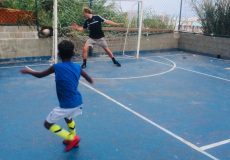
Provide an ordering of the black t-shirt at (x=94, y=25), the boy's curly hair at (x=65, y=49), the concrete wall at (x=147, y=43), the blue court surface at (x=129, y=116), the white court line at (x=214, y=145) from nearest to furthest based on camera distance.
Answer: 1. the boy's curly hair at (x=65, y=49)
2. the blue court surface at (x=129, y=116)
3. the white court line at (x=214, y=145)
4. the black t-shirt at (x=94, y=25)
5. the concrete wall at (x=147, y=43)

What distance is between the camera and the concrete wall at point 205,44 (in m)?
12.4

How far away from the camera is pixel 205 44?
514 inches

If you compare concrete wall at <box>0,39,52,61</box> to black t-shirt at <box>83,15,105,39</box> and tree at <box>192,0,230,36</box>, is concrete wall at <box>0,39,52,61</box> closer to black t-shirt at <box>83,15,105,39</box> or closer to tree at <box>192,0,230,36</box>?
black t-shirt at <box>83,15,105,39</box>

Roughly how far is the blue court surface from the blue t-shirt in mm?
739

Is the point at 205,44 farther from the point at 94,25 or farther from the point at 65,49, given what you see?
the point at 65,49

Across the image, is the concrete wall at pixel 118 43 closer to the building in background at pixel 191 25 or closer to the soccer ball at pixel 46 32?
the soccer ball at pixel 46 32

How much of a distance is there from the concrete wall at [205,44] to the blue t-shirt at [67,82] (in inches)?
384

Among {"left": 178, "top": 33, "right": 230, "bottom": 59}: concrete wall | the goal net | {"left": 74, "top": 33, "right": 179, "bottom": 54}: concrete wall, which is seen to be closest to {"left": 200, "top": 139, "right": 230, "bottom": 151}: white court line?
the goal net

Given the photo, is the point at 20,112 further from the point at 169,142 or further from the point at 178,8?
the point at 178,8

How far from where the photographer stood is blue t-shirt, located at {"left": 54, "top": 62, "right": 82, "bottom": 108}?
388 cm

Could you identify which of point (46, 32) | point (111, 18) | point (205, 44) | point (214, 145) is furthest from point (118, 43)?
point (214, 145)

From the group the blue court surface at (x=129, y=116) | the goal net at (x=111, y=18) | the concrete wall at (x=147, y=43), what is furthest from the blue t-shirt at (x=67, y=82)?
the concrete wall at (x=147, y=43)

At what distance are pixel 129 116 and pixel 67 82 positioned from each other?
202 cm

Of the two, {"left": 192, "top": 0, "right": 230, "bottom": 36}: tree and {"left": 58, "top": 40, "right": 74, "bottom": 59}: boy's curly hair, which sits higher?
{"left": 192, "top": 0, "right": 230, "bottom": 36}: tree
